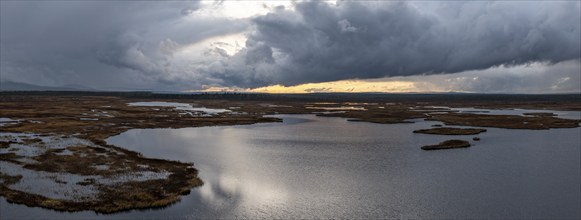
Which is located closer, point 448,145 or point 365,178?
point 365,178

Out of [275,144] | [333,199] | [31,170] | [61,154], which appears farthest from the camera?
[275,144]

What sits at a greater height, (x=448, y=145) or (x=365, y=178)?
(x=448, y=145)

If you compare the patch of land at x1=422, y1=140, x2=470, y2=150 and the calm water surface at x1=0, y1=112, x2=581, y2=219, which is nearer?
the calm water surface at x1=0, y1=112, x2=581, y2=219

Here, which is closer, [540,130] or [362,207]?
[362,207]

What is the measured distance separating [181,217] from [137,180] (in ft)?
45.0

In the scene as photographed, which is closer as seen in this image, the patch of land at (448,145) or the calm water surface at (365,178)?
the calm water surface at (365,178)

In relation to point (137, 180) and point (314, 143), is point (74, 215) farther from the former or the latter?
point (314, 143)

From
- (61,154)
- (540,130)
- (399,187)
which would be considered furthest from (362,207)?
(540,130)

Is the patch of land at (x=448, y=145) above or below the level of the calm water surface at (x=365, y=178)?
above

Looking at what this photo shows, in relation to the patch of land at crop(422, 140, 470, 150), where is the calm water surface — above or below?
below

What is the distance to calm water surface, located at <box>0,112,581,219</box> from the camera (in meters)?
35.4

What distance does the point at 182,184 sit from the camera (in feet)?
143

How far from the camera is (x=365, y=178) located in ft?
155

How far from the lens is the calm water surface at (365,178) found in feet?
116
